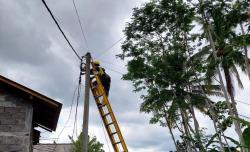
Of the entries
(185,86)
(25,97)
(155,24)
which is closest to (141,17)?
(155,24)

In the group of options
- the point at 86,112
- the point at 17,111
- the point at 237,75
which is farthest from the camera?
the point at 237,75

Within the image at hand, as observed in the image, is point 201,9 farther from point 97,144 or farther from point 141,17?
point 97,144

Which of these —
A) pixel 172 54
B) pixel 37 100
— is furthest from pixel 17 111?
pixel 172 54

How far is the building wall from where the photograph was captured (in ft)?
24.9

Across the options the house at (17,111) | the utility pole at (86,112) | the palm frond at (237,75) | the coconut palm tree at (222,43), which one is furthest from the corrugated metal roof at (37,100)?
the palm frond at (237,75)

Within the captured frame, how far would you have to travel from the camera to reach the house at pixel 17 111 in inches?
301

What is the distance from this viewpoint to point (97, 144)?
30953mm

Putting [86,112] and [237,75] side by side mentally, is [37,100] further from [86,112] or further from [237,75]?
[237,75]

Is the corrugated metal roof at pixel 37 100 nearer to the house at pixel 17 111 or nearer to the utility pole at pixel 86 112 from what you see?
the house at pixel 17 111

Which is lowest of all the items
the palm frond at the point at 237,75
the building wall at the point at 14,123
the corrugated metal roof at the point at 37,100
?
the building wall at the point at 14,123

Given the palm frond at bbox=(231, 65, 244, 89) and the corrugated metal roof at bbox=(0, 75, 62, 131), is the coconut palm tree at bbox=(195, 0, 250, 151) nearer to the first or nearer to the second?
the palm frond at bbox=(231, 65, 244, 89)

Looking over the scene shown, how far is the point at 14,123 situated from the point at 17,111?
14.4 inches

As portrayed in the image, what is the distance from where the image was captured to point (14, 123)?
7.85 meters

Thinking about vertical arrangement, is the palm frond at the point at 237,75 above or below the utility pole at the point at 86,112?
above
